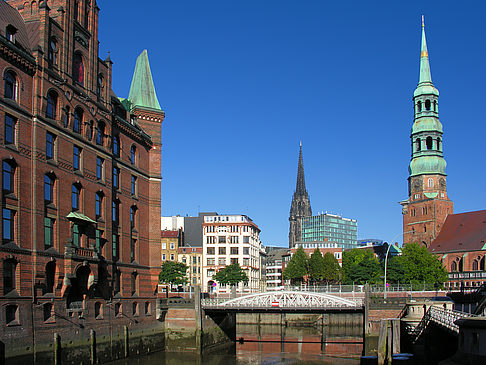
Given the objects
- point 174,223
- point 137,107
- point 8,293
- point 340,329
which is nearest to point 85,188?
point 8,293

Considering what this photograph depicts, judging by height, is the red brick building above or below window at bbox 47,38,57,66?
below

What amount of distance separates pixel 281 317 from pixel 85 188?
150 ft

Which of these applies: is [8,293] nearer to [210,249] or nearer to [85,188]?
[85,188]

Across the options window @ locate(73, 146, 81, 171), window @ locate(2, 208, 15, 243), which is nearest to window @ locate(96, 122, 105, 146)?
window @ locate(73, 146, 81, 171)

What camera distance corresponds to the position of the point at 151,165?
60.7 metres

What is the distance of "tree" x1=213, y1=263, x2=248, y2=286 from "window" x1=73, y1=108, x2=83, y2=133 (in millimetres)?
66595

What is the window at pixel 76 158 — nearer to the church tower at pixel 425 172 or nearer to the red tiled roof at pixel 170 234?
the red tiled roof at pixel 170 234

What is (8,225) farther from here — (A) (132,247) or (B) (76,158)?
(A) (132,247)

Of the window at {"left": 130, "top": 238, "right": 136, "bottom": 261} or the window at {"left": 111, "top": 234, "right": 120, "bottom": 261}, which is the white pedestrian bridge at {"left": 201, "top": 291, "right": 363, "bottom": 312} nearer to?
the window at {"left": 130, "top": 238, "right": 136, "bottom": 261}

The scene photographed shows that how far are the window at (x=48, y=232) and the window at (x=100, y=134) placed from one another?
31.5ft

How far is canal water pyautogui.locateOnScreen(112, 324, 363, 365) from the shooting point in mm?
54281

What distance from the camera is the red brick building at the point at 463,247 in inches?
4596

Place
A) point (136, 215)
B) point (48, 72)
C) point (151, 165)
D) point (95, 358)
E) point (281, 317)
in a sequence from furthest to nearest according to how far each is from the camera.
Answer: point (281, 317), point (151, 165), point (136, 215), point (95, 358), point (48, 72)

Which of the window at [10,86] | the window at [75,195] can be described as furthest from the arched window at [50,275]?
the window at [10,86]
